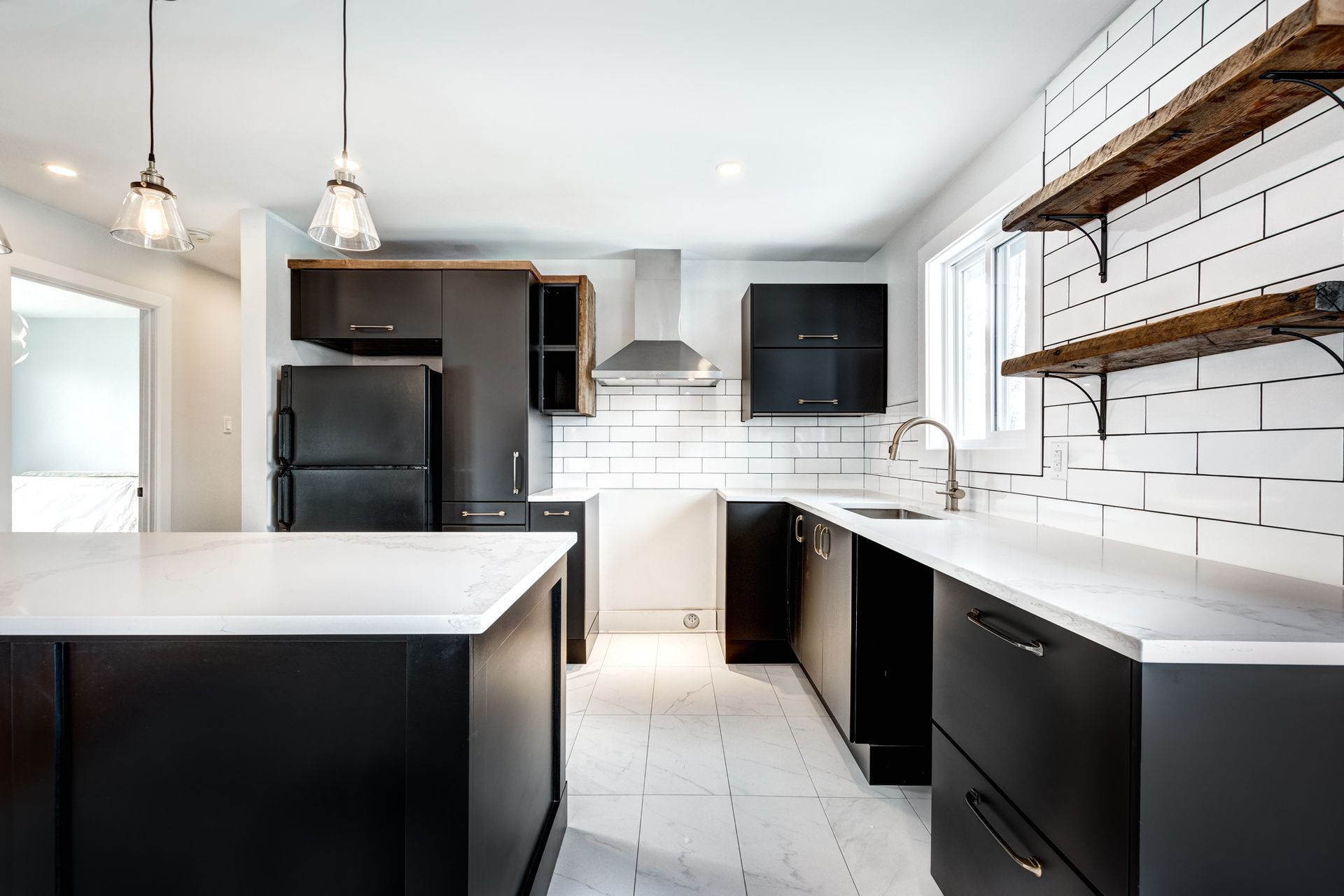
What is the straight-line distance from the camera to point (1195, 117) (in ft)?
3.77

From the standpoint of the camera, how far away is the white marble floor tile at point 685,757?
203 cm

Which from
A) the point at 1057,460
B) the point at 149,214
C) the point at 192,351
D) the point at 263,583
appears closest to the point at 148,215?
the point at 149,214

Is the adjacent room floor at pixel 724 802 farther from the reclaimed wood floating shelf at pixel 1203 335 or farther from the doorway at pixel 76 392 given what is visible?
the doorway at pixel 76 392

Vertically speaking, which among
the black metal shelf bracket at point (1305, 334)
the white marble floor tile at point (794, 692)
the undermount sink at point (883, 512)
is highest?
the black metal shelf bracket at point (1305, 334)

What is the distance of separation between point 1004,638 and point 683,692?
195cm

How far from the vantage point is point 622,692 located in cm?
280

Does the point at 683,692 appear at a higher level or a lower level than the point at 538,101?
lower

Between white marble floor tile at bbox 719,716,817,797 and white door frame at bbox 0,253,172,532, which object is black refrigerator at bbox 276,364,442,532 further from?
white marble floor tile at bbox 719,716,817,797

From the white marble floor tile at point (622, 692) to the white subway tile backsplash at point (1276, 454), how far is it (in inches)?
84.3

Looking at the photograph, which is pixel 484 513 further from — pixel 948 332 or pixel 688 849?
pixel 948 332

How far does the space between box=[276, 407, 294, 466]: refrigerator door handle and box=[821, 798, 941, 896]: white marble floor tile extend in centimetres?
285

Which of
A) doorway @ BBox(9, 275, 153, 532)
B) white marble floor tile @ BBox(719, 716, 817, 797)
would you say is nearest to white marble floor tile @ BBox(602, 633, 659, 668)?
white marble floor tile @ BBox(719, 716, 817, 797)

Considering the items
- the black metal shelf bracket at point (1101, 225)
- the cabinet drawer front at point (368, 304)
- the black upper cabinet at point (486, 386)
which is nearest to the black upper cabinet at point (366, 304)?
the cabinet drawer front at point (368, 304)

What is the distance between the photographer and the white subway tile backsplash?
1.08 m
